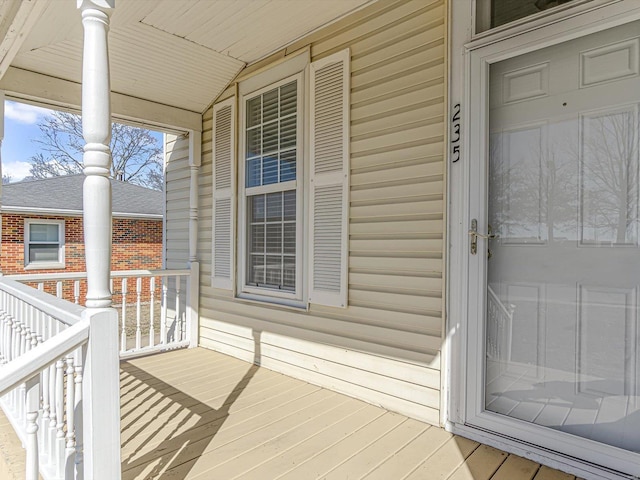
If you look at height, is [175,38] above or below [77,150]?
below

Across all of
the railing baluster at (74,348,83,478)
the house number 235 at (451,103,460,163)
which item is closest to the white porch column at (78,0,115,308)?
the railing baluster at (74,348,83,478)

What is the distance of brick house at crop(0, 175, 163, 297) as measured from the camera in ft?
32.0

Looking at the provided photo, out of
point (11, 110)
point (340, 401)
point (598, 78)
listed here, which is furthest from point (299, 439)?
point (11, 110)

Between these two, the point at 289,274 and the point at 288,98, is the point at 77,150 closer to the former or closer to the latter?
the point at 288,98

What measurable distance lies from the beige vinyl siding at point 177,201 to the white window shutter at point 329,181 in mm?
2592

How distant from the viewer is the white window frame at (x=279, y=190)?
3.46 m

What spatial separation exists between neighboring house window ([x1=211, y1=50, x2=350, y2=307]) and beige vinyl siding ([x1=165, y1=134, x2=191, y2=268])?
1.11 m

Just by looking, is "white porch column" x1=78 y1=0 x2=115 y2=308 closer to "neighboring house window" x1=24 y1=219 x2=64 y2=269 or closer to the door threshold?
the door threshold

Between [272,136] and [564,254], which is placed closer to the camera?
[564,254]

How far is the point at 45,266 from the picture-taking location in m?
10.2

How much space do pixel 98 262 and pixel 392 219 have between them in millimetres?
1869

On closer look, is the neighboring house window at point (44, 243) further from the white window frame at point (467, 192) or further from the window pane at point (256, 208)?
the white window frame at point (467, 192)

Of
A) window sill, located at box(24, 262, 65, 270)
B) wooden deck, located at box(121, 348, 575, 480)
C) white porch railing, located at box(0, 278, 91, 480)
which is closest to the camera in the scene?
white porch railing, located at box(0, 278, 91, 480)

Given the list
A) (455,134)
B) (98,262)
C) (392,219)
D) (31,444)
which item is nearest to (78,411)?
(31,444)
